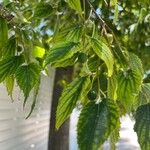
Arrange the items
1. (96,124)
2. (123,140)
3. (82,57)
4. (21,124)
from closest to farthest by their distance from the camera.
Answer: (96,124), (82,57), (21,124), (123,140)

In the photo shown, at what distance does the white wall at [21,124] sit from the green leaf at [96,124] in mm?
4021

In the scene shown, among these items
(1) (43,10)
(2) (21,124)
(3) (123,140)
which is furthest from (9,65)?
(3) (123,140)

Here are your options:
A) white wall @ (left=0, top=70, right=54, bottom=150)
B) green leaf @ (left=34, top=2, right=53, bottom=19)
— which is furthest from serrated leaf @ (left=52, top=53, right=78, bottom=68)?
white wall @ (left=0, top=70, right=54, bottom=150)

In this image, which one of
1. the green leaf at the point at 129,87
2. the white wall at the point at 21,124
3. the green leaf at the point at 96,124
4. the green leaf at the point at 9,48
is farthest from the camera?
the white wall at the point at 21,124

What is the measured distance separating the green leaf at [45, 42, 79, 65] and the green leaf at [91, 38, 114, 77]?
0.03 metres

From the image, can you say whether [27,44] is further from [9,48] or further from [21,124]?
[21,124]

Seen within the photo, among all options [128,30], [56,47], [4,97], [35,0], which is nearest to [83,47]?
[56,47]

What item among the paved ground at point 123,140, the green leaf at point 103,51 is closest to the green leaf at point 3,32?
the green leaf at point 103,51

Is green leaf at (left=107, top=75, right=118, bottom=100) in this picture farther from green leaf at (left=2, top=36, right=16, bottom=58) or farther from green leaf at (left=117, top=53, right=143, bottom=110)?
green leaf at (left=2, top=36, right=16, bottom=58)

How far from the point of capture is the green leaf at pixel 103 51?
0.81 meters

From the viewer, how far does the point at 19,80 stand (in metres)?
0.82

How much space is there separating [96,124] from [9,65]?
0.21 m

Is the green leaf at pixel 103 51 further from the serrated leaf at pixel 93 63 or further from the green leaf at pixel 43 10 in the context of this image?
the green leaf at pixel 43 10

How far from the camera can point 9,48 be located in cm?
96
